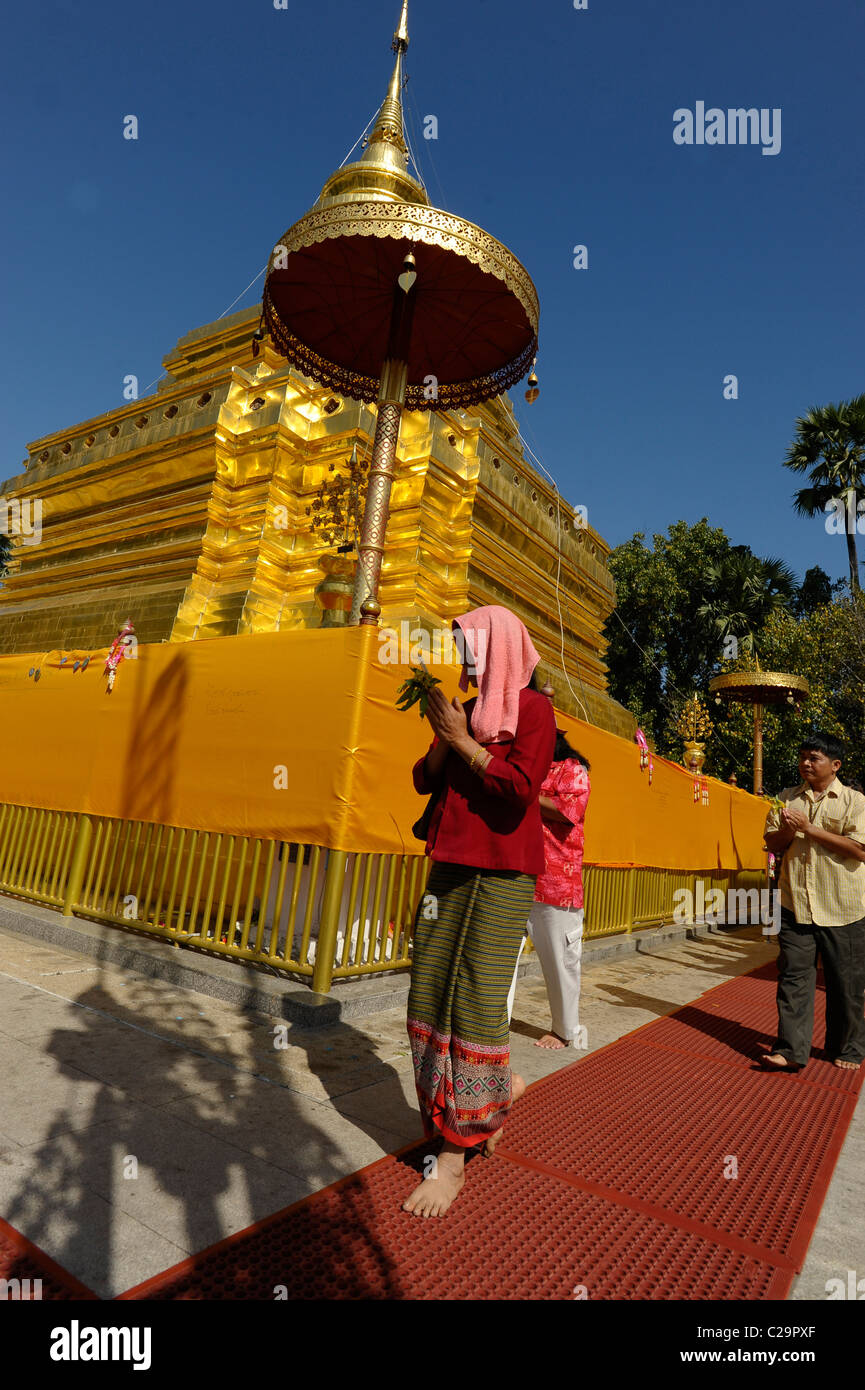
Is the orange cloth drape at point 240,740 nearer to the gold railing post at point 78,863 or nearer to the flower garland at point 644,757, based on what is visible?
the gold railing post at point 78,863

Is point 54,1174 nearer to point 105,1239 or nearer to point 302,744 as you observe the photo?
point 105,1239

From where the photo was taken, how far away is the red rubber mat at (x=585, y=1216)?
1887mm

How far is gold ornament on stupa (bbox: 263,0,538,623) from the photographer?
18.5 feet

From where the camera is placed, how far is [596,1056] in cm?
Result: 414

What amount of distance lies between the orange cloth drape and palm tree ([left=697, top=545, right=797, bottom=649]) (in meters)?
25.1

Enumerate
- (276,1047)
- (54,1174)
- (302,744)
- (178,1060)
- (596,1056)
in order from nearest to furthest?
(54,1174) < (178,1060) < (276,1047) < (596,1056) < (302,744)

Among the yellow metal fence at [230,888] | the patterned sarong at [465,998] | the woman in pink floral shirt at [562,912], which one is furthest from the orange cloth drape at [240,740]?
the patterned sarong at [465,998]

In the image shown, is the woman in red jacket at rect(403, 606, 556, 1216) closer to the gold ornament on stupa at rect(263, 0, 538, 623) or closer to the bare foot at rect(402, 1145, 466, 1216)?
the bare foot at rect(402, 1145, 466, 1216)

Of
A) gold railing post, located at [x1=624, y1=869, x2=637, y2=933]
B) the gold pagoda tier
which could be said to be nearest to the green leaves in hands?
the gold pagoda tier

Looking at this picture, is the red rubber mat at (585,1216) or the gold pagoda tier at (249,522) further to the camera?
the gold pagoda tier at (249,522)

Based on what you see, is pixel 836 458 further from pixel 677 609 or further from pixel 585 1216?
pixel 585 1216
